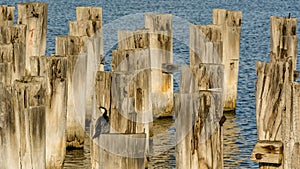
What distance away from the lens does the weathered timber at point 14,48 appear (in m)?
12.6

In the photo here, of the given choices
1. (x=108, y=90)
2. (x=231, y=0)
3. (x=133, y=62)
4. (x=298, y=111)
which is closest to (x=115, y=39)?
(x=133, y=62)

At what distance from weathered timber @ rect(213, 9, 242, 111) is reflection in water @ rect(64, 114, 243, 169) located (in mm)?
510

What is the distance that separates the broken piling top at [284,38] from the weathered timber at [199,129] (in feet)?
23.6

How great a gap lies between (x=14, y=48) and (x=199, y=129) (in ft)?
15.5

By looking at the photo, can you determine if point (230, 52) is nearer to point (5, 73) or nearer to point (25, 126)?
point (5, 73)

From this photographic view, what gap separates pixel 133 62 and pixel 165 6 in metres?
40.5

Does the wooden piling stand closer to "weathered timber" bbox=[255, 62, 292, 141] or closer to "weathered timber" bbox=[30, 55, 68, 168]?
"weathered timber" bbox=[255, 62, 292, 141]

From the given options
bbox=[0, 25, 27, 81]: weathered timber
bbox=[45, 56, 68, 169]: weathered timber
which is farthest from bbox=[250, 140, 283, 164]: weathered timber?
bbox=[0, 25, 27, 81]: weathered timber

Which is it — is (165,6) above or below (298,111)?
above

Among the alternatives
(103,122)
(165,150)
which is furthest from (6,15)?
(103,122)

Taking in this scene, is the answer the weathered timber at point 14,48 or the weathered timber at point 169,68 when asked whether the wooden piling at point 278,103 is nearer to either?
the weathered timber at point 169,68

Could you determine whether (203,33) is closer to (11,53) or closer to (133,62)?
(133,62)

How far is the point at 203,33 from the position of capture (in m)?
17.0

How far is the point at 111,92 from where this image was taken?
11.3 meters
